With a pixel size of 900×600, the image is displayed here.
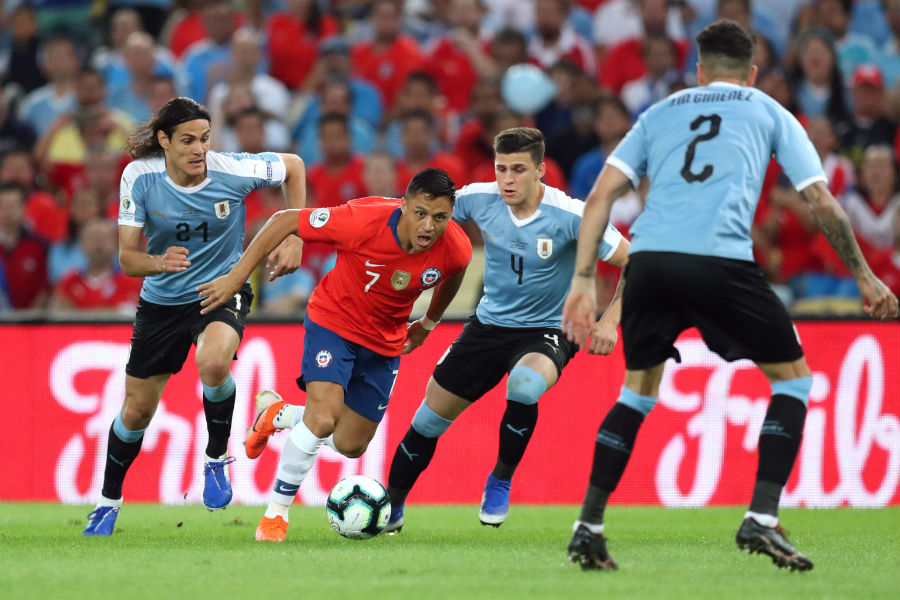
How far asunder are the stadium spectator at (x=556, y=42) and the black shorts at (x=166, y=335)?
7676 millimetres

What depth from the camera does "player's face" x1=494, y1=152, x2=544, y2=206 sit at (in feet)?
26.2

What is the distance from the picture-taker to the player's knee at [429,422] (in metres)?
8.16

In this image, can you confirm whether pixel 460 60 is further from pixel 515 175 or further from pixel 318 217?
pixel 318 217

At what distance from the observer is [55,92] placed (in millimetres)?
15914

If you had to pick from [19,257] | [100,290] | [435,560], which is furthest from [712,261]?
[19,257]

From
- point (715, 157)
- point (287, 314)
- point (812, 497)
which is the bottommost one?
point (812, 497)

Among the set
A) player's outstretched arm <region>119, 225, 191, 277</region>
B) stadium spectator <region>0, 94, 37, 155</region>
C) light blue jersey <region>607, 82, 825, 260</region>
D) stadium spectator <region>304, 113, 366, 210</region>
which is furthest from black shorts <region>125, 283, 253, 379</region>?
stadium spectator <region>0, 94, 37, 155</region>

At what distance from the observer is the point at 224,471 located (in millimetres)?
8250

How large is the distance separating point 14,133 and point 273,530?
31.5ft

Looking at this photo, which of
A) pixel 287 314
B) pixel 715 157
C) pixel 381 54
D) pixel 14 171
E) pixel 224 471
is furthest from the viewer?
pixel 381 54

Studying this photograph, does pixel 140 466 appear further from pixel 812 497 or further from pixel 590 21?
pixel 590 21

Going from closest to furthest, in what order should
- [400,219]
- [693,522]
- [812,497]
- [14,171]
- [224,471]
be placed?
[400,219]
[224,471]
[693,522]
[812,497]
[14,171]

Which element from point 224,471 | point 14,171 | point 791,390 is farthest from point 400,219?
point 14,171

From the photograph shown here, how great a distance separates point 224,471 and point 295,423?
535mm
